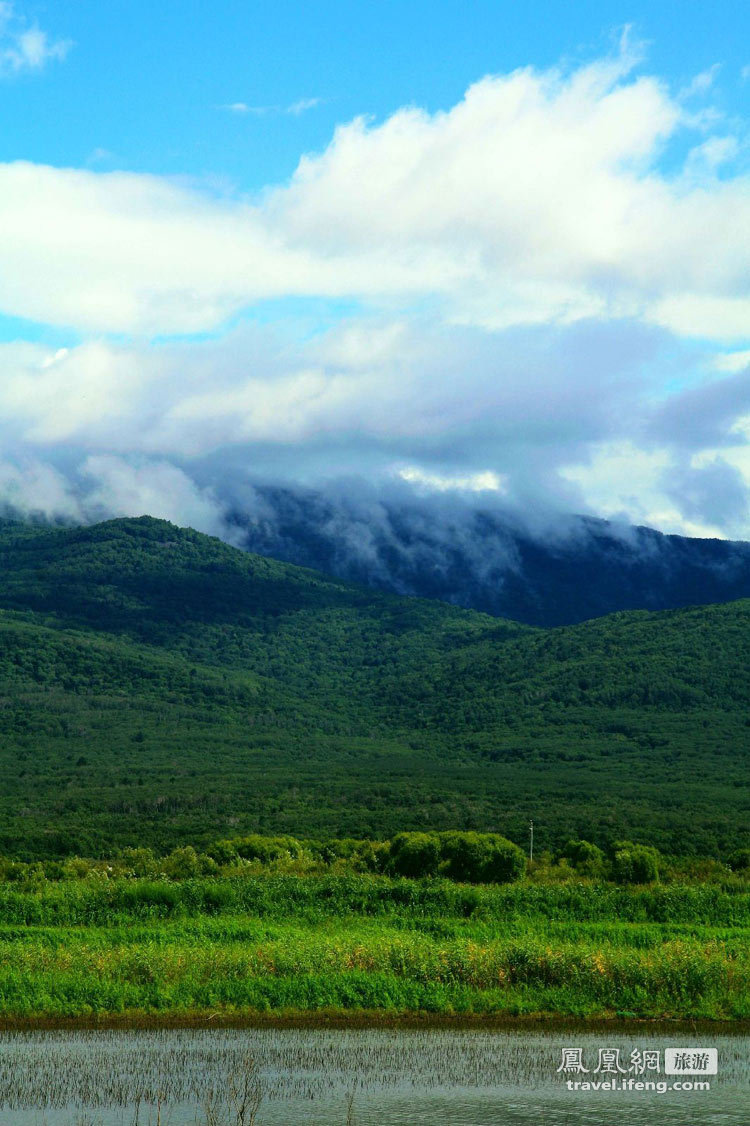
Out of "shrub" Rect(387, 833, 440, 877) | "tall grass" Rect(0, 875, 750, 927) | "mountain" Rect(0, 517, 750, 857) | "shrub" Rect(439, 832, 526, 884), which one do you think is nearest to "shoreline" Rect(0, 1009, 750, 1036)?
"tall grass" Rect(0, 875, 750, 927)

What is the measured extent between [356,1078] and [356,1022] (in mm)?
4943

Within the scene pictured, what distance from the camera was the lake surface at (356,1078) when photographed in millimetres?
20328

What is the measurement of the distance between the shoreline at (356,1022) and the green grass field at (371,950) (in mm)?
203

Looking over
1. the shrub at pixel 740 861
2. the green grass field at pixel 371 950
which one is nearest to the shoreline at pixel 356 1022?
the green grass field at pixel 371 950

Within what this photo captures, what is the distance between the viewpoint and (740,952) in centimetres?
3228

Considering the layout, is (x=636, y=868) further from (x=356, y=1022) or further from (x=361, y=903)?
(x=356, y=1022)

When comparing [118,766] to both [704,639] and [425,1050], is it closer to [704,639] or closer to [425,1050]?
[704,639]

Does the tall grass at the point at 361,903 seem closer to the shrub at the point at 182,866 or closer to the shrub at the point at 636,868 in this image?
the shrub at the point at 636,868

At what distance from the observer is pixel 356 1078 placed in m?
22.5

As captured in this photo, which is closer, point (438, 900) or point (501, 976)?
point (501, 976)

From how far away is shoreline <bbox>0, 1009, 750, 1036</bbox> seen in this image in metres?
26.8

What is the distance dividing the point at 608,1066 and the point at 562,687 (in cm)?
16223

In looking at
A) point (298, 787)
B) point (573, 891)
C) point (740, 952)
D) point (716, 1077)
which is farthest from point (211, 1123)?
point (298, 787)

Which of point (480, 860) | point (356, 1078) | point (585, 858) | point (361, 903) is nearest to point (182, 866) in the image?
point (480, 860)
